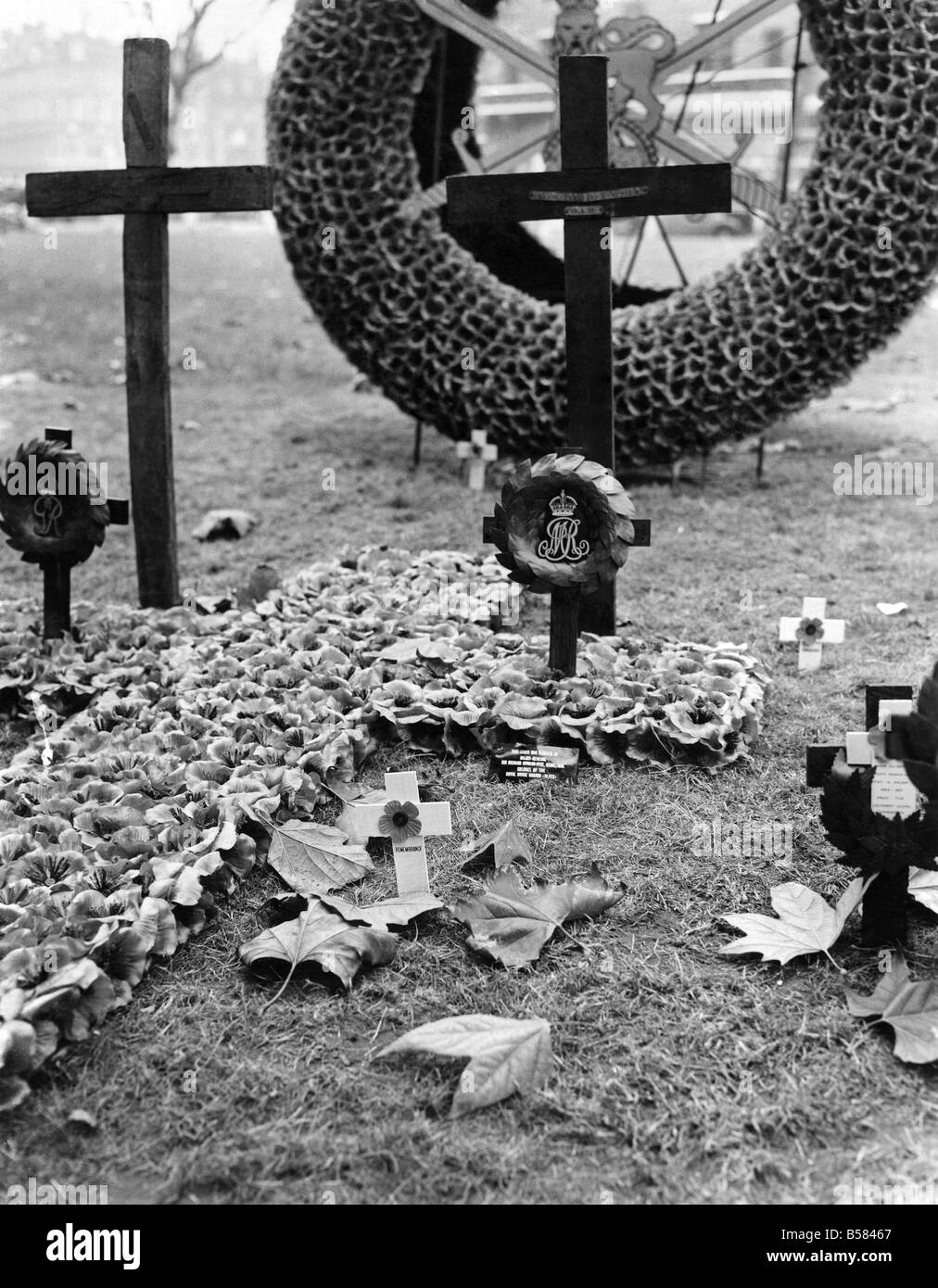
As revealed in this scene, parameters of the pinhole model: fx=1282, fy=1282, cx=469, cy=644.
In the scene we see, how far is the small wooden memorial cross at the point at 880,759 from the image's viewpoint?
265 centimetres

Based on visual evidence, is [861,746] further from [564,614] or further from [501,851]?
[564,614]

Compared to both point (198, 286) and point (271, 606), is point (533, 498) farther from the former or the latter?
point (198, 286)

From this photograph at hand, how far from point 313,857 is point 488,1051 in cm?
85

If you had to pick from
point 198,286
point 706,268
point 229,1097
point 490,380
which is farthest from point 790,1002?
point 198,286

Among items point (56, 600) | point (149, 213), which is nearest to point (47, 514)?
point (56, 600)

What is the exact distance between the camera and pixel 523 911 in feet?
9.09

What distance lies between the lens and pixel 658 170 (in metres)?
3.85

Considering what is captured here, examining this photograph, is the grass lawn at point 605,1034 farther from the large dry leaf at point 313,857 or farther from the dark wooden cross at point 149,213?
the dark wooden cross at point 149,213

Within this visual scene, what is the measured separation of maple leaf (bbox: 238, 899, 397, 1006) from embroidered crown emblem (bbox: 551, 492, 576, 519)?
54.9 inches

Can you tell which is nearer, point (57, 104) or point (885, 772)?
point (885, 772)

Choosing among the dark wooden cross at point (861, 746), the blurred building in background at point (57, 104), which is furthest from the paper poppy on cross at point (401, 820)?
the blurred building in background at point (57, 104)

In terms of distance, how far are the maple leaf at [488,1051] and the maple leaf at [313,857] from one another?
0.62 meters

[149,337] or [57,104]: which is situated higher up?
[57,104]

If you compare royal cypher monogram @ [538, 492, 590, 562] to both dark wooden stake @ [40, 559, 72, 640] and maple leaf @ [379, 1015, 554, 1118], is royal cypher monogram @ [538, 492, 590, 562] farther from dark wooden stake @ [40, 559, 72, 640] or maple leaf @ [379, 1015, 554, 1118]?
dark wooden stake @ [40, 559, 72, 640]
